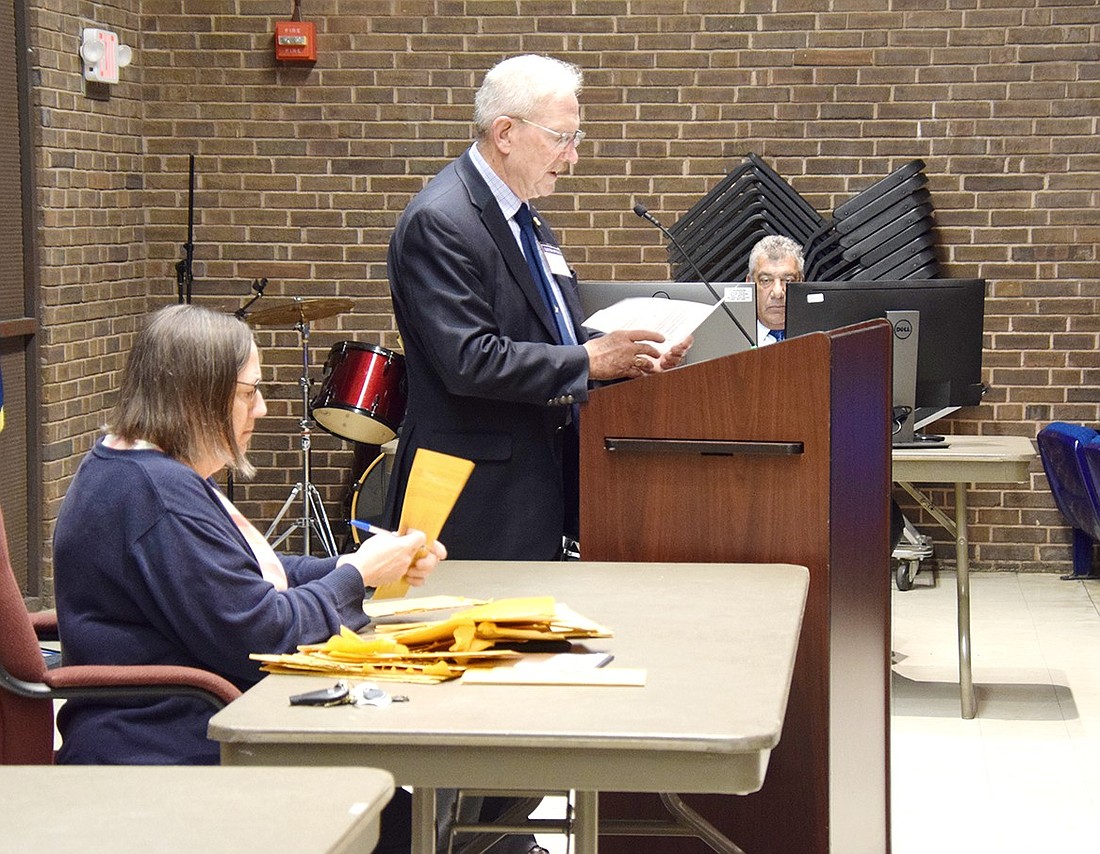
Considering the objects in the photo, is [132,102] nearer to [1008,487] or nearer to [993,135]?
[993,135]

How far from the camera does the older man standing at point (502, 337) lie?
294 cm

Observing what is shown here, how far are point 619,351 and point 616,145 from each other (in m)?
3.87

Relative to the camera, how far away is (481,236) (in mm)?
3051

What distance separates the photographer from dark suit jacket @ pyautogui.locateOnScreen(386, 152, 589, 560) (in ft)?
9.68

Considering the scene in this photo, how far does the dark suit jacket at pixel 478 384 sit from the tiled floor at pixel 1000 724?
93cm

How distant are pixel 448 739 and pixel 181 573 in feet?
1.74

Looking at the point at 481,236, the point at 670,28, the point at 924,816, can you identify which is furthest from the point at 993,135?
the point at 481,236

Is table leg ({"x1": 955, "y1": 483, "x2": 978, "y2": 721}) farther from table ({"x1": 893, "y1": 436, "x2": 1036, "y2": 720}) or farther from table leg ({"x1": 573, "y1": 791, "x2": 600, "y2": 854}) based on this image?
table leg ({"x1": 573, "y1": 791, "x2": 600, "y2": 854})

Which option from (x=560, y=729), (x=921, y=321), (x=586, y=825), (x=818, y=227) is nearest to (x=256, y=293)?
(x=818, y=227)

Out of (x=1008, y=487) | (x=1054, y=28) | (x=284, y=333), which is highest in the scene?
(x=1054, y=28)

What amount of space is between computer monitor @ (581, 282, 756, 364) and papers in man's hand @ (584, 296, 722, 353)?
1194mm

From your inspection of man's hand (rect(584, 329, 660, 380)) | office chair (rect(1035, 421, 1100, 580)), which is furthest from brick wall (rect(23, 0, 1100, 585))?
man's hand (rect(584, 329, 660, 380))

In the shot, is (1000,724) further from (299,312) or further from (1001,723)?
(299,312)

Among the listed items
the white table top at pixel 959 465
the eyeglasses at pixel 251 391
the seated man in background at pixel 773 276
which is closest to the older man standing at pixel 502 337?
the eyeglasses at pixel 251 391
